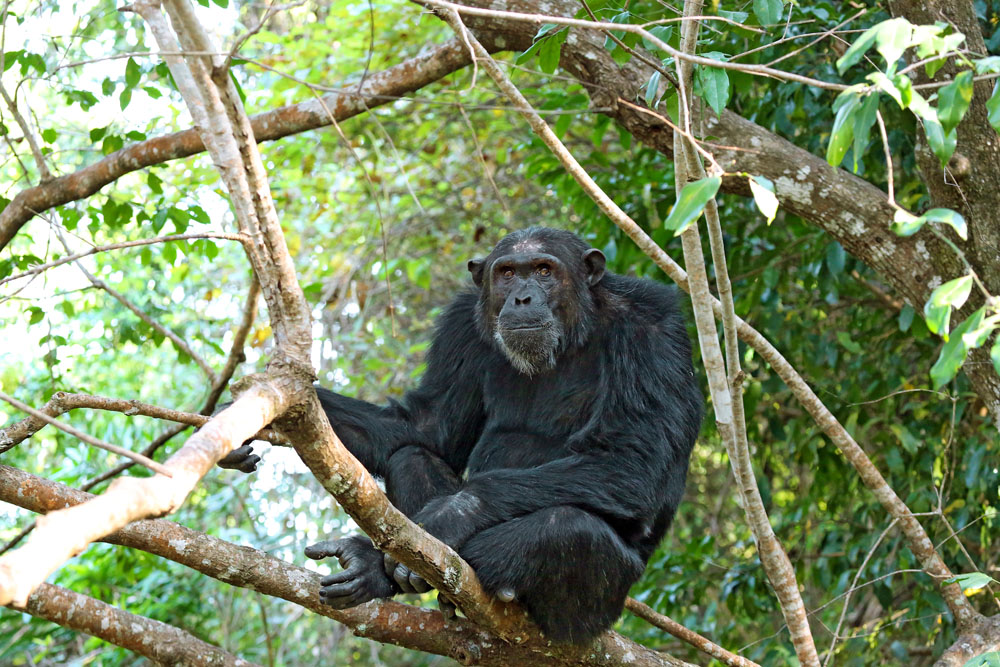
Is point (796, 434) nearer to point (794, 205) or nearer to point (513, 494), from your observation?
point (794, 205)

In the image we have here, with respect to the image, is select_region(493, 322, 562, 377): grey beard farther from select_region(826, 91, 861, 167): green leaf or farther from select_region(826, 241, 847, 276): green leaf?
select_region(826, 91, 861, 167): green leaf

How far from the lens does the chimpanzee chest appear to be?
5.57m

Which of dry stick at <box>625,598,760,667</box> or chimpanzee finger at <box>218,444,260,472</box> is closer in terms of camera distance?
chimpanzee finger at <box>218,444,260,472</box>

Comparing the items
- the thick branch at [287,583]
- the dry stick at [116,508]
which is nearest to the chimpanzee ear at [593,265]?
the thick branch at [287,583]

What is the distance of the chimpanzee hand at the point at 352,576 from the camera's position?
13.7ft

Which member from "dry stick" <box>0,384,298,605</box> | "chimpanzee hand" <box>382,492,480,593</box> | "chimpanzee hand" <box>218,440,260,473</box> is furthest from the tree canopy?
"chimpanzee hand" <box>382,492,480,593</box>

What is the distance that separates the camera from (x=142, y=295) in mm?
11391

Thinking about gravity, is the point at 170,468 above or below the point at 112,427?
above

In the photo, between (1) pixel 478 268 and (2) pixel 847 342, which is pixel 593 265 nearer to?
(1) pixel 478 268

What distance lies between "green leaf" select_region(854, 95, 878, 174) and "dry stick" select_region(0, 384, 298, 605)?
181 centimetres

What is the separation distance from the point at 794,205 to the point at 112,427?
646 cm

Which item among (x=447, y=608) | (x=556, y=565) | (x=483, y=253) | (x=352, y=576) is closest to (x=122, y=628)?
(x=352, y=576)

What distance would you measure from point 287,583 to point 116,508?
266 cm

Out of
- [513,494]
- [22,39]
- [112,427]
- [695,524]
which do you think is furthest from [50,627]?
[695,524]
